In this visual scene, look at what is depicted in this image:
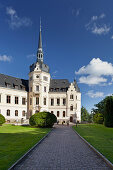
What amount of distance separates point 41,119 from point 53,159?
22.5 meters

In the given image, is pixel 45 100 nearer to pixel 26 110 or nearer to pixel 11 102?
pixel 26 110

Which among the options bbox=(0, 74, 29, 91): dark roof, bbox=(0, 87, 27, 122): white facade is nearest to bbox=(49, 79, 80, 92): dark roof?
bbox=(0, 74, 29, 91): dark roof

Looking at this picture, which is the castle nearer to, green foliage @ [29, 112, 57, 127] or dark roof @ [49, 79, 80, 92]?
dark roof @ [49, 79, 80, 92]

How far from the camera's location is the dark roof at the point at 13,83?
161ft

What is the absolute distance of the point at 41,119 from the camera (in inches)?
1224

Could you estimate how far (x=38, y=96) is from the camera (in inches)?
2024

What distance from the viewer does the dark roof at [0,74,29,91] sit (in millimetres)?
49050

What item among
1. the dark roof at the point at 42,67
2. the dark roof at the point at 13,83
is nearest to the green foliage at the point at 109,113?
the dark roof at the point at 42,67

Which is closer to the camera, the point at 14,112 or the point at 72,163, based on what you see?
the point at 72,163

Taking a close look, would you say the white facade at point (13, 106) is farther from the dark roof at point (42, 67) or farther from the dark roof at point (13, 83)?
the dark roof at point (42, 67)

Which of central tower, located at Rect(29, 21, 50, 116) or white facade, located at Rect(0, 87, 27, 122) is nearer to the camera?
white facade, located at Rect(0, 87, 27, 122)

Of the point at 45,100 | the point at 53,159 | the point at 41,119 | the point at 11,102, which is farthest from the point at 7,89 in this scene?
the point at 53,159

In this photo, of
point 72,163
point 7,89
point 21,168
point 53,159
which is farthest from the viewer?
point 7,89

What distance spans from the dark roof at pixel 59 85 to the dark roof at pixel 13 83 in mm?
9437
